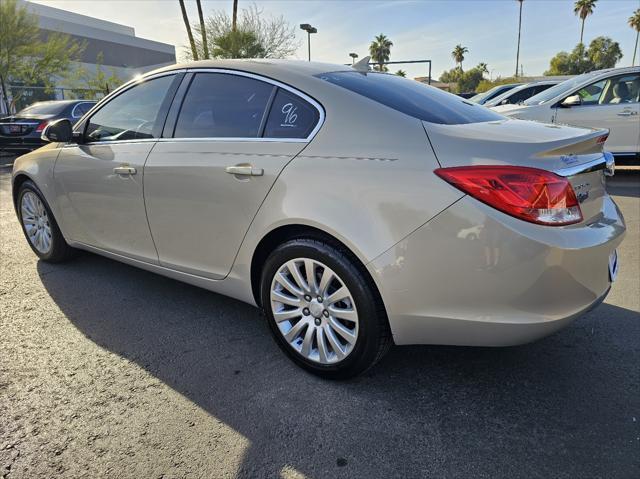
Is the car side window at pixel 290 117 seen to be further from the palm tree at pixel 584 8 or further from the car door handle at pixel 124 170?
the palm tree at pixel 584 8

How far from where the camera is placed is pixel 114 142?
3.39 meters

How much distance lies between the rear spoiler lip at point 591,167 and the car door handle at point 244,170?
54.8 inches

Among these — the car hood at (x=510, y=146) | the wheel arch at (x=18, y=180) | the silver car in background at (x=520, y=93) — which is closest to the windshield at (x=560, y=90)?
the silver car in background at (x=520, y=93)

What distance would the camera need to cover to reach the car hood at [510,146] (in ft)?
6.46

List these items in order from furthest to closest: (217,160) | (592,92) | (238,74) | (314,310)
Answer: (592,92) → (238,74) → (217,160) → (314,310)

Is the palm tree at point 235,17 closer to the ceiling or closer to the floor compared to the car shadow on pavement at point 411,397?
closer to the ceiling

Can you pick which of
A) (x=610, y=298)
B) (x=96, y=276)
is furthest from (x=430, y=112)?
(x=96, y=276)

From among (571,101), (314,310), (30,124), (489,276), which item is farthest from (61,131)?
(30,124)

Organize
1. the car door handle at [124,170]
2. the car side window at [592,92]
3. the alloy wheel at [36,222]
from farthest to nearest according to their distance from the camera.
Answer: the car side window at [592,92] < the alloy wheel at [36,222] < the car door handle at [124,170]

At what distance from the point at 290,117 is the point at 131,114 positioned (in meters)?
1.46

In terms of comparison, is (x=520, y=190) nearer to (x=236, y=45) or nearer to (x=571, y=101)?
(x=571, y=101)

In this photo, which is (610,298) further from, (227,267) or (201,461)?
(201,461)

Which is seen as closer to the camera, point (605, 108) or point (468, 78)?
point (605, 108)

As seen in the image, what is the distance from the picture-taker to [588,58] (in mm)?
68250
